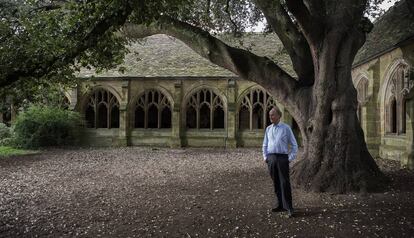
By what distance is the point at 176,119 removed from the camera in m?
22.8

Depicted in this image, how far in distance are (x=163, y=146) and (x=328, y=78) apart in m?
A: 15.1

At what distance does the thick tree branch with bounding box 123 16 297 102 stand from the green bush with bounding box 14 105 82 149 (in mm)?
13378

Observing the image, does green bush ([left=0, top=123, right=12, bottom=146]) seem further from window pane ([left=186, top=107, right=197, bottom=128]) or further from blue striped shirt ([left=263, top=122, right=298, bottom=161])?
blue striped shirt ([left=263, top=122, right=298, bottom=161])

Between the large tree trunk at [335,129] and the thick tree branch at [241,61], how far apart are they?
102cm

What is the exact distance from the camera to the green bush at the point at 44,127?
21125 mm

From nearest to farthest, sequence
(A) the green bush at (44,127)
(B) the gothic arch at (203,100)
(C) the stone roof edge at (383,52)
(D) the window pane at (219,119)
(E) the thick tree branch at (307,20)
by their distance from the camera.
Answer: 1. (E) the thick tree branch at (307,20)
2. (C) the stone roof edge at (383,52)
3. (A) the green bush at (44,127)
4. (B) the gothic arch at (203,100)
5. (D) the window pane at (219,119)

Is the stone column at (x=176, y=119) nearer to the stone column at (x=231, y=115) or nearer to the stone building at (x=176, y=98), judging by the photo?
the stone building at (x=176, y=98)

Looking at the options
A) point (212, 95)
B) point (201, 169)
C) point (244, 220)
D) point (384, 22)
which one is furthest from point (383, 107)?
point (244, 220)

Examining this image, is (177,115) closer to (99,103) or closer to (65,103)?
(99,103)

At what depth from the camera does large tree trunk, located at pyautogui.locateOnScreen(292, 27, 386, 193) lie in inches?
336

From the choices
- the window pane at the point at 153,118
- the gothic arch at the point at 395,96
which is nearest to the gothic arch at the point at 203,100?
the window pane at the point at 153,118

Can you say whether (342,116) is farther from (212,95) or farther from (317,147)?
(212,95)

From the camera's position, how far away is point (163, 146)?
22891 millimetres

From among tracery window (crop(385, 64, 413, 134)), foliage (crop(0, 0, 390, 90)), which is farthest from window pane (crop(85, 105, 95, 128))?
foliage (crop(0, 0, 390, 90))
